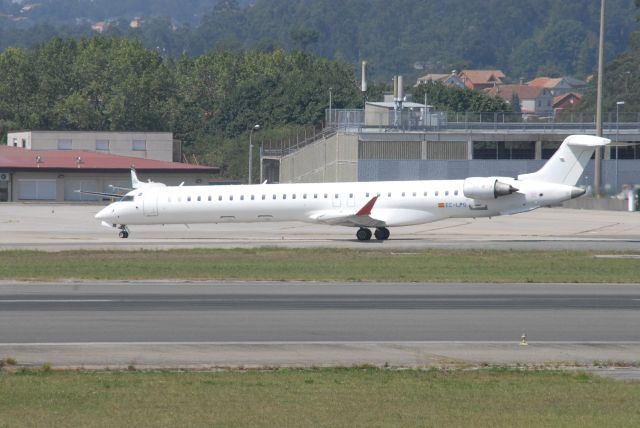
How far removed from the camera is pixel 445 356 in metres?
22.0

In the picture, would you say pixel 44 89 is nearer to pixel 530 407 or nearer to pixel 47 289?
pixel 47 289

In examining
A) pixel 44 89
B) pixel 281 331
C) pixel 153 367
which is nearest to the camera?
pixel 153 367

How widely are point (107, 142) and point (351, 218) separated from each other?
60796 mm

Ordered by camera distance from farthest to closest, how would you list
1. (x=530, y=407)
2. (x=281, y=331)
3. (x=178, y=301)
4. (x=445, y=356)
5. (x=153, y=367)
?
(x=178, y=301) < (x=281, y=331) < (x=445, y=356) < (x=153, y=367) < (x=530, y=407)

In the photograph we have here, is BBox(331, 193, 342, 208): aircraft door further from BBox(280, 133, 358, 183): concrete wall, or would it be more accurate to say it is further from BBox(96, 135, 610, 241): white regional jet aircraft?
BBox(280, 133, 358, 183): concrete wall

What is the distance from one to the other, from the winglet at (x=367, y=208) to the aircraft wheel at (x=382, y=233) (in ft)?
5.51

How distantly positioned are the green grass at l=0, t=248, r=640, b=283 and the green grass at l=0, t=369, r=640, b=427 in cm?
1602

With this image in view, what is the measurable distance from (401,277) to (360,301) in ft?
20.9

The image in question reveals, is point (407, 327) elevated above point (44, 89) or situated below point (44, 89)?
below

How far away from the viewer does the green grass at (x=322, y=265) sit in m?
36.4

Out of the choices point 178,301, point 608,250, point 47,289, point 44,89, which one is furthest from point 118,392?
point 44,89

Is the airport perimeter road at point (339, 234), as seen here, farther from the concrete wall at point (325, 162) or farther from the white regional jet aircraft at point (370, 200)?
the concrete wall at point (325, 162)

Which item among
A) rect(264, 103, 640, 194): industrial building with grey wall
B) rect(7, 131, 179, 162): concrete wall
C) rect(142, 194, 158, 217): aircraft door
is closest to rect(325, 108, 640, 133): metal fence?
rect(264, 103, 640, 194): industrial building with grey wall

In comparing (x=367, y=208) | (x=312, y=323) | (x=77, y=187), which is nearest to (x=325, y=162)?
(x=77, y=187)
